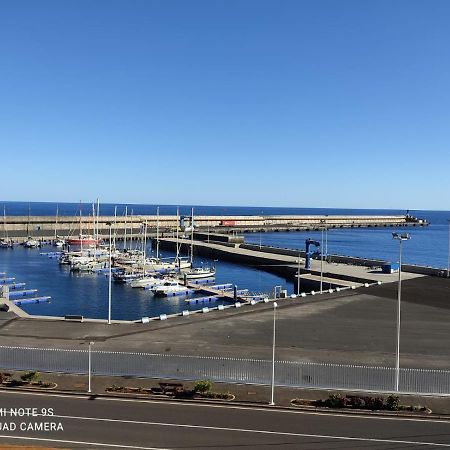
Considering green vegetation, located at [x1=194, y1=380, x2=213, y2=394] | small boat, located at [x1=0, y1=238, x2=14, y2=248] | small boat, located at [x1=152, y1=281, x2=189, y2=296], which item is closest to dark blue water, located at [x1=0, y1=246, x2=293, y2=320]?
small boat, located at [x1=152, y1=281, x2=189, y2=296]

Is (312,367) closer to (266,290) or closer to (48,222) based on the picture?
(266,290)

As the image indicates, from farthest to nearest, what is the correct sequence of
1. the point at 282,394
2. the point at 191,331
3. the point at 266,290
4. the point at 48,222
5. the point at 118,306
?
the point at 48,222 → the point at 266,290 → the point at 118,306 → the point at 191,331 → the point at 282,394

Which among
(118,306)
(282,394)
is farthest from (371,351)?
(118,306)

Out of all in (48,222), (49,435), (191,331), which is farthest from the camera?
(48,222)

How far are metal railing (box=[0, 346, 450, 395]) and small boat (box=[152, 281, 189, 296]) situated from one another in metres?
34.9

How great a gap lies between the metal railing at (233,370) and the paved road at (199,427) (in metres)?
3.18

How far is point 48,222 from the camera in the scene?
15500 centimetres

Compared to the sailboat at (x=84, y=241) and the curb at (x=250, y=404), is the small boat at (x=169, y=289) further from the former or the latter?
the sailboat at (x=84, y=241)

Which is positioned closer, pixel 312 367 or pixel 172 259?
pixel 312 367

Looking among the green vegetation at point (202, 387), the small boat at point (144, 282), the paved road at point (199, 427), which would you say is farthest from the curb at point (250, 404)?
the small boat at point (144, 282)

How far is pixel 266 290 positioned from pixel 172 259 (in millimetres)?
36232

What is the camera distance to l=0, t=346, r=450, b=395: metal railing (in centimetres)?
2294

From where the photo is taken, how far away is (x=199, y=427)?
59.7ft

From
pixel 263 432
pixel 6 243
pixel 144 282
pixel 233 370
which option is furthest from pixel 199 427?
pixel 6 243
